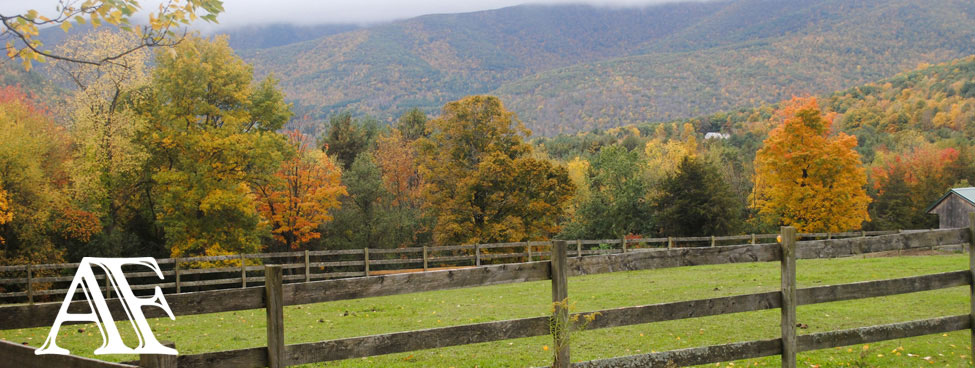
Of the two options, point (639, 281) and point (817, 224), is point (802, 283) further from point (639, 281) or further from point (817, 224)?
point (817, 224)

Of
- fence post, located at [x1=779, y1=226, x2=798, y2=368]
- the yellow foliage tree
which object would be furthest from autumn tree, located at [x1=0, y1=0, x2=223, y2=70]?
the yellow foliage tree

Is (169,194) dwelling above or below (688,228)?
above

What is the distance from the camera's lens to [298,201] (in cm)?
3525

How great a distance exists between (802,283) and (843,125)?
91.8 meters

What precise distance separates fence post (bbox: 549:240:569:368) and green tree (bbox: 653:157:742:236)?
33.9m

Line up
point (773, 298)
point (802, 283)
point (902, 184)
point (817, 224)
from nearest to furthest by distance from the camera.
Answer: point (773, 298) < point (802, 283) < point (817, 224) < point (902, 184)

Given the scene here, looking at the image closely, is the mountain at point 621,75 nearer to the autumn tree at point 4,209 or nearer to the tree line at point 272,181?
the tree line at point 272,181

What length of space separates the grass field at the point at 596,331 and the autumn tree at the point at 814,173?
1785 centimetres

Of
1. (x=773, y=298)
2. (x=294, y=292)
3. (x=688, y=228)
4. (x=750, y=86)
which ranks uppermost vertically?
(x=750, y=86)

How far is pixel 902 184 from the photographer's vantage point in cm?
5425

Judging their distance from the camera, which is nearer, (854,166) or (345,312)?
(345,312)

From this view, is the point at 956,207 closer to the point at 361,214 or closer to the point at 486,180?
the point at 486,180

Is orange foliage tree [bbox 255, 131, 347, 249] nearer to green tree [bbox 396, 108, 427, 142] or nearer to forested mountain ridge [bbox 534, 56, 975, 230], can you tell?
green tree [bbox 396, 108, 427, 142]

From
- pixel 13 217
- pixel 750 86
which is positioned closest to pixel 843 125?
pixel 750 86
